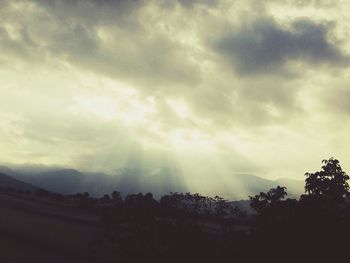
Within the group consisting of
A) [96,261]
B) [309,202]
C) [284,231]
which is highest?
[309,202]

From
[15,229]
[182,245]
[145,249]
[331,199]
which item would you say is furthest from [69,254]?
[331,199]

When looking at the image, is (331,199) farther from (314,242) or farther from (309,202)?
(314,242)

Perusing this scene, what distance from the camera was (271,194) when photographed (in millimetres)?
34312

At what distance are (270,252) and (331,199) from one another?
645 cm

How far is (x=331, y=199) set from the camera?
1019 inches

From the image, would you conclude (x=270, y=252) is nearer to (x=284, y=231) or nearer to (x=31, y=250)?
(x=284, y=231)

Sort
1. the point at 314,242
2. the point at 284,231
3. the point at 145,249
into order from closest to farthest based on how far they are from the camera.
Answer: the point at 314,242 < the point at 284,231 < the point at 145,249

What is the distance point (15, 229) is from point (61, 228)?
36.7 feet

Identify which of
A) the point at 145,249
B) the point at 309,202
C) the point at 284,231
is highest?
the point at 309,202

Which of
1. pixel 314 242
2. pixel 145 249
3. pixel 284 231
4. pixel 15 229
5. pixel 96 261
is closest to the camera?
pixel 314 242

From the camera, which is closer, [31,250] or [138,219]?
[138,219]

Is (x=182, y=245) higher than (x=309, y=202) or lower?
lower

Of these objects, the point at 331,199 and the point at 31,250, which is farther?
the point at 31,250

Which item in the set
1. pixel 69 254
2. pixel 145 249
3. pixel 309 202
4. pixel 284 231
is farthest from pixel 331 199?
pixel 69 254
